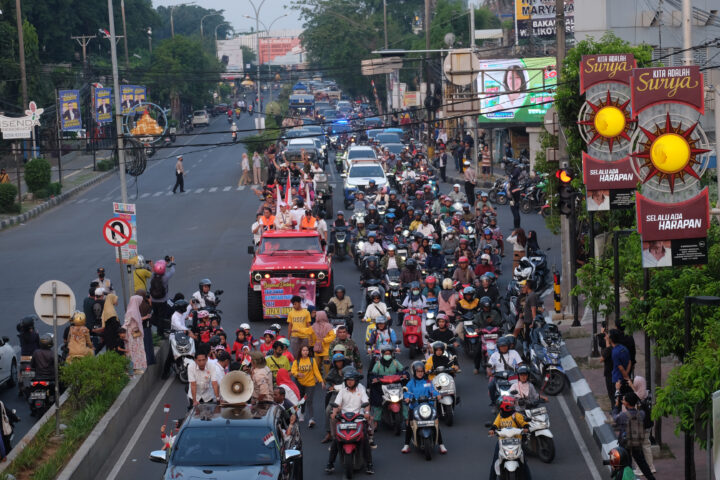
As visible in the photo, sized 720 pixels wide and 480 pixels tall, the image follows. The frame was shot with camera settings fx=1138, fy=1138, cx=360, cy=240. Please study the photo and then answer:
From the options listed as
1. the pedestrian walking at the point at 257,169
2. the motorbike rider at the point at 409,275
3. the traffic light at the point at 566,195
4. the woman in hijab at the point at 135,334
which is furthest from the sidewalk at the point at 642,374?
the pedestrian walking at the point at 257,169

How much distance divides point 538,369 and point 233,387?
22.6 feet

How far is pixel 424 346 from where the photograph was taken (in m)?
21.5

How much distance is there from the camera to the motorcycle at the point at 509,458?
13680mm

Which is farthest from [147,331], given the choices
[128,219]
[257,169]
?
[257,169]

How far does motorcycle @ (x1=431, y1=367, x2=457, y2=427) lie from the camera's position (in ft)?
55.0

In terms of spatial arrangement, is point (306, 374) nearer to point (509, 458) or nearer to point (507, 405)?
point (507, 405)

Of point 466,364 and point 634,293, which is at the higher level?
point 634,293

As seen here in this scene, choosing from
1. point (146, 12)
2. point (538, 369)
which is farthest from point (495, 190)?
point (146, 12)

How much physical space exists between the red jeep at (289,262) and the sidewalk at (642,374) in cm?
515

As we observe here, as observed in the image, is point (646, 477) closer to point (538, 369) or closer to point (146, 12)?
point (538, 369)

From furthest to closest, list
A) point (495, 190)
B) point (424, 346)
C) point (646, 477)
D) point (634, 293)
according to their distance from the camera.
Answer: point (495, 190) → point (424, 346) → point (634, 293) → point (646, 477)

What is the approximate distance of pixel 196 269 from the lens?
3212 centimetres

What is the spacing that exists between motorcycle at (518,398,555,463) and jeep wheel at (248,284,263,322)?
10.3m

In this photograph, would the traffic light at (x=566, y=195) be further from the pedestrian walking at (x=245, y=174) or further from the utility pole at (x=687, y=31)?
the pedestrian walking at (x=245, y=174)
